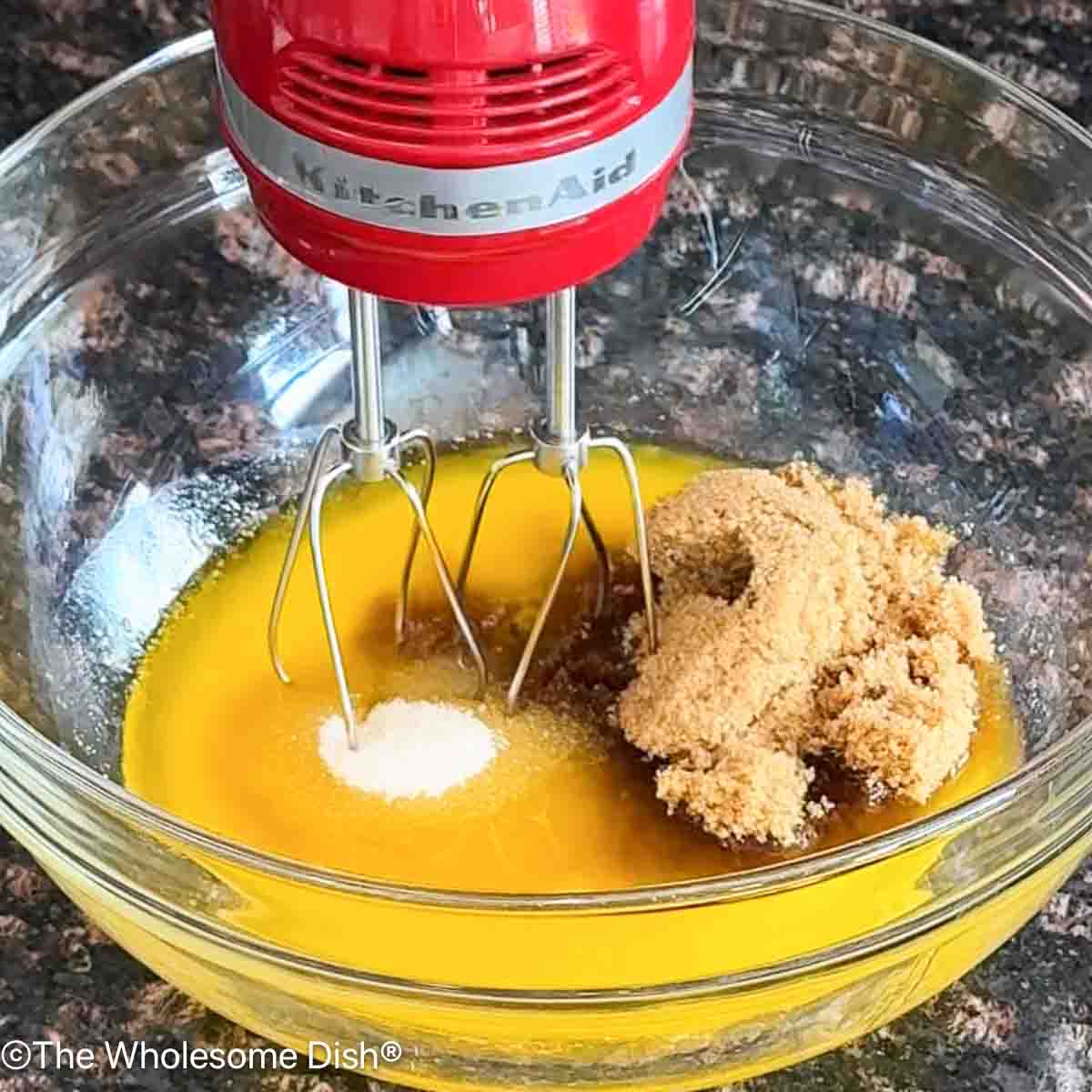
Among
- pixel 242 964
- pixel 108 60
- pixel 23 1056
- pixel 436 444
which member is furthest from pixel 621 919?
pixel 108 60

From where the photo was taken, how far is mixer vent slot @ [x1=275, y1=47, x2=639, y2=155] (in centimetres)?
50

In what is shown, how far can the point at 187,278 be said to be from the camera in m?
0.88

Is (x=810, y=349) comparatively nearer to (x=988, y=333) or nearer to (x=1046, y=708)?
(x=988, y=333)

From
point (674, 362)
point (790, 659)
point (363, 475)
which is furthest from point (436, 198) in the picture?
point (674, 362)

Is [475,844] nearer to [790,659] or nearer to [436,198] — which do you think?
[790,659]

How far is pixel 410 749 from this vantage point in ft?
2.46

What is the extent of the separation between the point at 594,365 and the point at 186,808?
32 centimetres

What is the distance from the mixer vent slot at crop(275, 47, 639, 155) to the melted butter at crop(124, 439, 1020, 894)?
0.31m

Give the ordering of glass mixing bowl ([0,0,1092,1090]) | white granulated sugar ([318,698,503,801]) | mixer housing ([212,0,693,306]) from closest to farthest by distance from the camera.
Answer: mixer housing ([212,0,693,306])
glass mixing bowl ([0,0,1092,1090])
white granulated sugar ([318,698,503,801])

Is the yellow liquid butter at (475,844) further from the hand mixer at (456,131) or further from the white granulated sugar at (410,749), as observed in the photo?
the hand mixer at (456,131)

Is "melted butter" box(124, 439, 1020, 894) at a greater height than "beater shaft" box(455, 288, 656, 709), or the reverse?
"beater shaft" box(455, 288, 656, 709)

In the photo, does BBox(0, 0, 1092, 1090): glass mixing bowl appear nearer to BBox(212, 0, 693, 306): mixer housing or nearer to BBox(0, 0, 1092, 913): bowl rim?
BBox(0, 0, 1092, 913): bowl rim

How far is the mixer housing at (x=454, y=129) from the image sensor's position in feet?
1.63

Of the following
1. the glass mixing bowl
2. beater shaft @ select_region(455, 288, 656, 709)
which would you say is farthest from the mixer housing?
the glass mixing bowl
